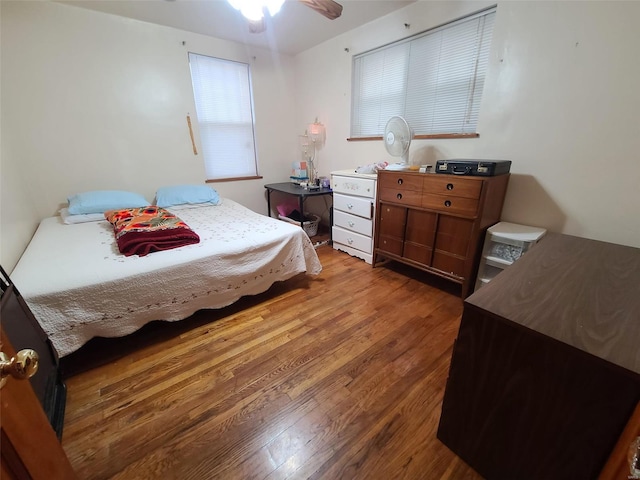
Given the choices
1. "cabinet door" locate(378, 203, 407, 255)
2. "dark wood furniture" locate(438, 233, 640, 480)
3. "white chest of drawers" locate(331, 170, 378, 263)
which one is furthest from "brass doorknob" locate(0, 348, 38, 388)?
"white chest of drawers" locate(331, 170, 378, 263)

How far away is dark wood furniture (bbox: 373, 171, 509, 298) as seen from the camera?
6.21 ft

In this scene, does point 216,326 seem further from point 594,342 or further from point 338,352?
point 594,342

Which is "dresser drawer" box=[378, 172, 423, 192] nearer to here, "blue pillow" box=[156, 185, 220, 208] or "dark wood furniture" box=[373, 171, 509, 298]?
"dark wood furniture" box=[373, 171, 509, 298]

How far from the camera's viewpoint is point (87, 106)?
2.56 m

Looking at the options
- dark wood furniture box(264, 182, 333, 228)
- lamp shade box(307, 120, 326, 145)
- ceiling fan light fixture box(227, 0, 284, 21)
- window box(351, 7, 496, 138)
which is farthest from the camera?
lamp shade box(307, 120, 326, 145)

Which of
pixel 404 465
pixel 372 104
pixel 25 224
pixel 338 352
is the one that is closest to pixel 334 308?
pixel 338 352

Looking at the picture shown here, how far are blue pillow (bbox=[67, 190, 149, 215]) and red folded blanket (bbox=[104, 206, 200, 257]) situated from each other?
565mm

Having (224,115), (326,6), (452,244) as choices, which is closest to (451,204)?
(452,244)

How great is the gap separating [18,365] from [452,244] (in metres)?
2.23

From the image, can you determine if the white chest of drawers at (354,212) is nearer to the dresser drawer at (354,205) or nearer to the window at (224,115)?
the dresser drawer at (354,205)

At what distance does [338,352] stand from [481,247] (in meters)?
1.31

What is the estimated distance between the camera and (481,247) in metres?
2.00

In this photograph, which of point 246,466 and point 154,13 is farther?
point 154,13

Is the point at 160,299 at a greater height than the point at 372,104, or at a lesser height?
lesser
